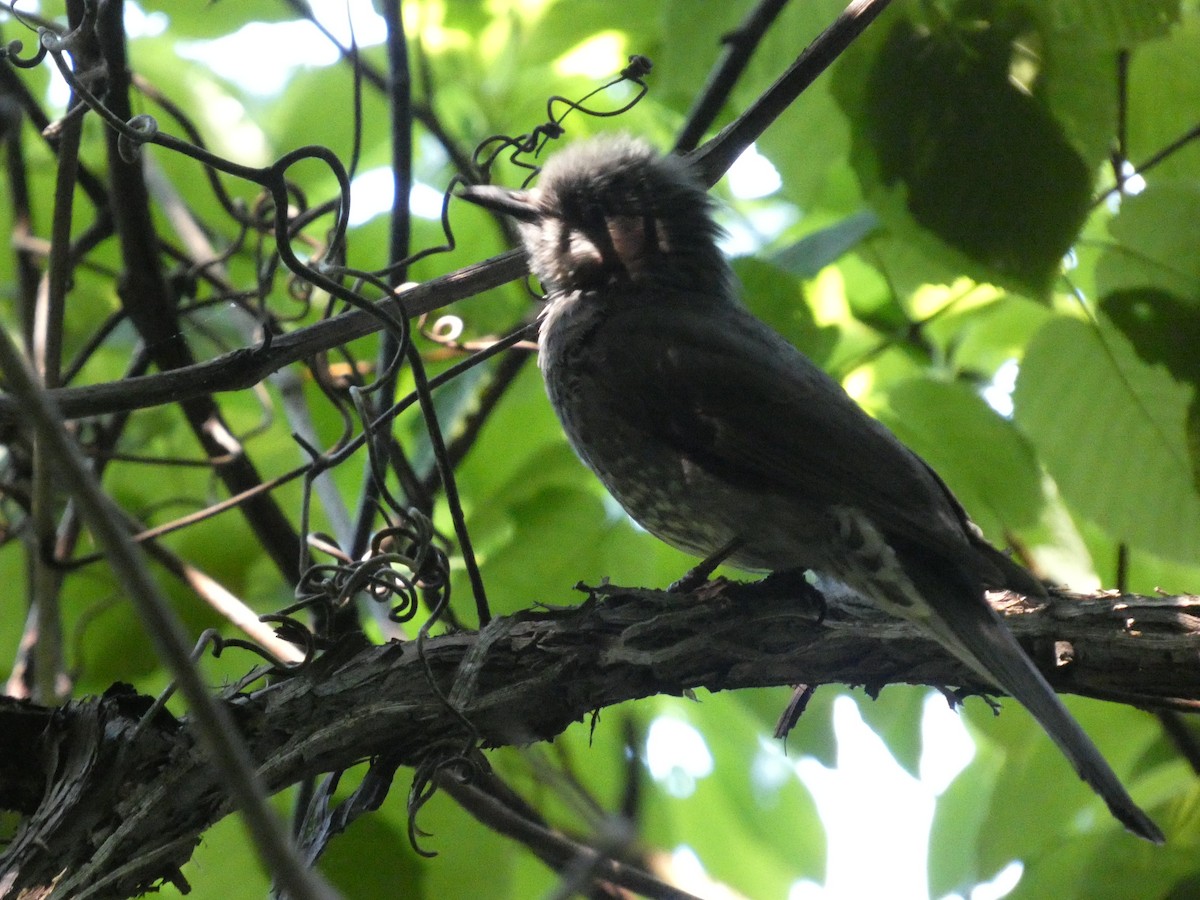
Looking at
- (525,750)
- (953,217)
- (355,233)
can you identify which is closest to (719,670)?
(525,750)

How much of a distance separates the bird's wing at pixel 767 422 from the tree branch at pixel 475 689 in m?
0.34

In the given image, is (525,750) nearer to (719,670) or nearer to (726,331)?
(719,670)

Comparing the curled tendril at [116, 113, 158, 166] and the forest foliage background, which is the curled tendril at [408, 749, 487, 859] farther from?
the curled tendril at [116, 113, 158, 166]

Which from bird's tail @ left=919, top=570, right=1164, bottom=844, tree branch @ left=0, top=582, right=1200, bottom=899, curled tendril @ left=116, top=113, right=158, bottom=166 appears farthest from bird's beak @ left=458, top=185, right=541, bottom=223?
bird's tail @ left=919, top=570, right=1164, bottom=844

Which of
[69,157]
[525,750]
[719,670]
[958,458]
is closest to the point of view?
[525,750]

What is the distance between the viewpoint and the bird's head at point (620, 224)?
126 inches

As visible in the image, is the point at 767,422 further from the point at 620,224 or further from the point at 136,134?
the point at 136,134

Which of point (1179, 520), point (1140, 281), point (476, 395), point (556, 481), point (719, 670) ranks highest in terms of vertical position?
point (476, 395)

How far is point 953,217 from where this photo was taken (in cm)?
267

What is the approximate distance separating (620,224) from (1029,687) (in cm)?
183

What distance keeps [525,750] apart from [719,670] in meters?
0.38

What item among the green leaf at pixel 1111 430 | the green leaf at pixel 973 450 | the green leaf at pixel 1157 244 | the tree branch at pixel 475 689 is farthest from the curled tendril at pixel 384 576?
the green leaf at pixel 1157 244

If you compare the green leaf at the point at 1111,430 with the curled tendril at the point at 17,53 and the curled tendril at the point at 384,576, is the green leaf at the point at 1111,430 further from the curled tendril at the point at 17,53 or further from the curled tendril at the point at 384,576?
the curled tendril at the point at 17,53

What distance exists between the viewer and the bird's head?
10.5 ft
